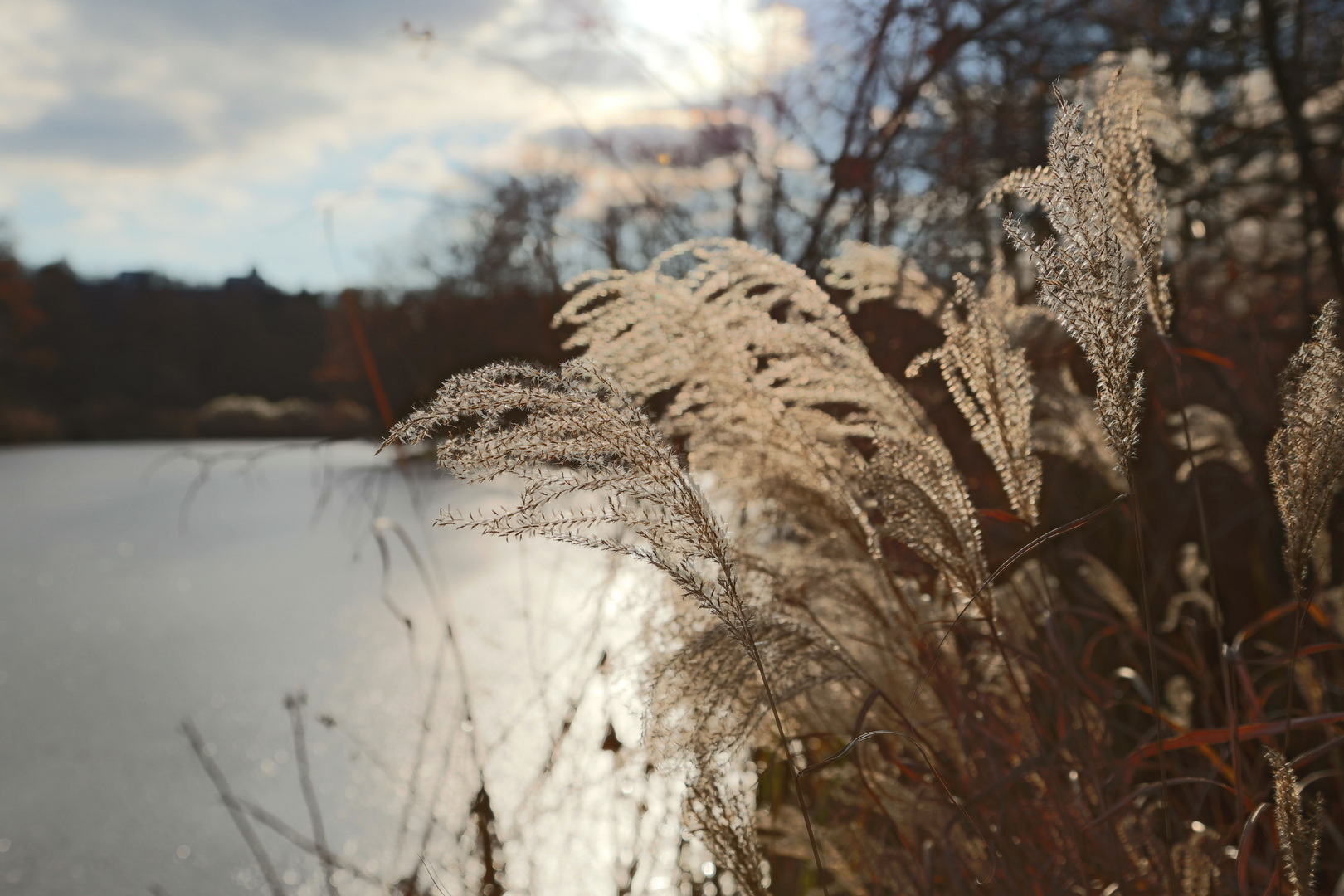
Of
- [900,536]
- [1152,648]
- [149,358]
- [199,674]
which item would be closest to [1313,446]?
[1152,648]

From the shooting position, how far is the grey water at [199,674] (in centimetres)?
325

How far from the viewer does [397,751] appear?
3803mm

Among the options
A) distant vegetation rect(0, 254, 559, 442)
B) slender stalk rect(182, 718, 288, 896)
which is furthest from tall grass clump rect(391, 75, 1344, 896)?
distant vegetation rect(0, 254, 559, 442)

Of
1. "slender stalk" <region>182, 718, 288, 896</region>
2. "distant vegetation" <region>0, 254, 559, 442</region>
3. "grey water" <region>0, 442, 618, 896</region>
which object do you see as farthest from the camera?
"distant vegetation" <region>0, 254, 559, 442</region>

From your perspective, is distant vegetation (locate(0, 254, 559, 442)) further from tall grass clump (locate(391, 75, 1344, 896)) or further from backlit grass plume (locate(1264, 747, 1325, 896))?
backlit grass plume (locate(1264, 747, 1325, 896))

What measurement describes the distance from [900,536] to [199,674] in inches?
215

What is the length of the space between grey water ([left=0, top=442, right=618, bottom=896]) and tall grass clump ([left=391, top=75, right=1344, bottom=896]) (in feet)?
1.75

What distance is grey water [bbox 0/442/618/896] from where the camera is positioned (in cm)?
325

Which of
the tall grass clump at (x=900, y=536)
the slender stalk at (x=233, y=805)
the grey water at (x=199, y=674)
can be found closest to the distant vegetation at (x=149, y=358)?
the grey water at (x=199, y=674)

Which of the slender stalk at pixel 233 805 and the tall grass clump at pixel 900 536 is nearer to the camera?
the tall grass clump at pixel 900 536

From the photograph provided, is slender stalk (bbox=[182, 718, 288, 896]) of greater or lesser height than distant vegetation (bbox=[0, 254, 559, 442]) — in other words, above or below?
below

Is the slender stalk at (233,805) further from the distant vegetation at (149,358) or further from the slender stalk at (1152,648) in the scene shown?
the distant vegetation at (149,358)

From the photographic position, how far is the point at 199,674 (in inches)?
203

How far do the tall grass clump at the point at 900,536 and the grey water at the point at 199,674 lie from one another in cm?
53
